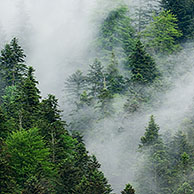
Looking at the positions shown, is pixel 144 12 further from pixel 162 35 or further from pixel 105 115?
pixel 105 115

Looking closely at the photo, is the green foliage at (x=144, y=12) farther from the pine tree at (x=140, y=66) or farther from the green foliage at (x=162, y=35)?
the pine tree at (x=140, y=66)

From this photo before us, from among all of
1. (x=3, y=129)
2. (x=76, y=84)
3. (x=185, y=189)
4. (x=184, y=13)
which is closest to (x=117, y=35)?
(x=184, y=13)

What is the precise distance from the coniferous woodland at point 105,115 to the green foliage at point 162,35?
15 centimetres

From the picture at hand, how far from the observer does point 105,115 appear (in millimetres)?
70750

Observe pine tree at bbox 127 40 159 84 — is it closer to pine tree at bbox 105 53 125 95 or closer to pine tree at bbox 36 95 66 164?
pine tree at bbox 105 53 125 95

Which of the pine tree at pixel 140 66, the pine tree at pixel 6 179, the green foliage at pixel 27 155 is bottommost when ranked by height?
the pine tree at pixel 6 179

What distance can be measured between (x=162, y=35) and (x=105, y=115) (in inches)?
855

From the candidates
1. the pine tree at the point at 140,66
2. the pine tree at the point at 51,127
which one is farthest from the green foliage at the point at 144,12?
the pine tree at the point at 51,127

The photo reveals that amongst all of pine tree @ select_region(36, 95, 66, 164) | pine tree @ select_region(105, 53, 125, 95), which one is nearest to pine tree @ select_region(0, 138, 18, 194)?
pine tree @ select_region(36, 95, 66, 164)

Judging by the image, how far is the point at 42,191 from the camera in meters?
39.2

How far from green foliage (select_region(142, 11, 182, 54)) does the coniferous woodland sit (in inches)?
5.8

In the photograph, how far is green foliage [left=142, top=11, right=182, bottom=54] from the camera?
8638cm

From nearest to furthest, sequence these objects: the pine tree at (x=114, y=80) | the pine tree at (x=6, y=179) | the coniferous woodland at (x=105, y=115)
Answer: the pine tree at (x=6, y=179), the coniferous woodland at (x=105, y=115), the pine tree at (x=114, y=80)

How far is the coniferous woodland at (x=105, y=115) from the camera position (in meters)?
45.6
